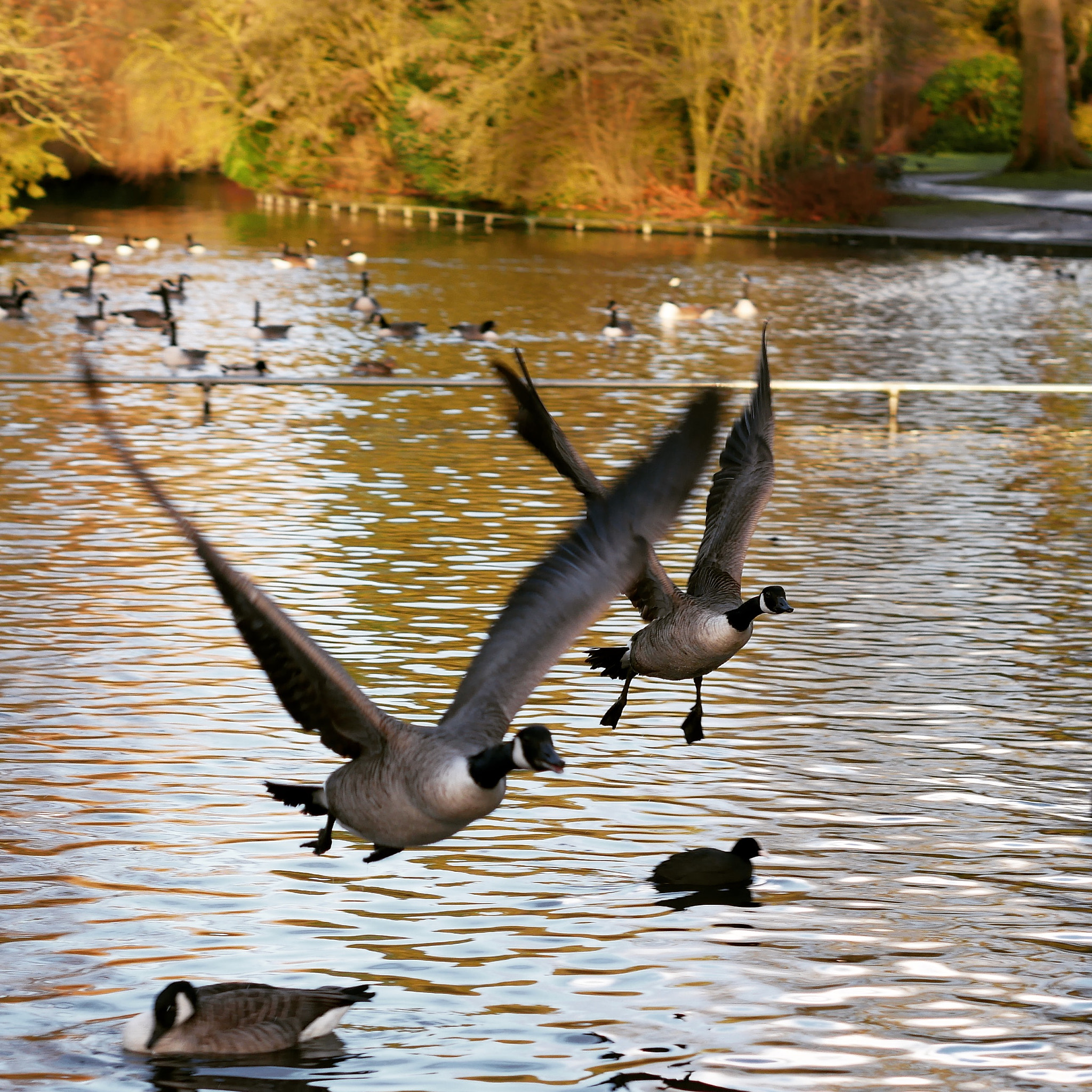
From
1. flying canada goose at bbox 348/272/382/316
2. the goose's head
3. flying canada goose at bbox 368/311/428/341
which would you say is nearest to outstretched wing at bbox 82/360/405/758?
the goose's head

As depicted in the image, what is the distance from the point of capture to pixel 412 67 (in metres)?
72.0

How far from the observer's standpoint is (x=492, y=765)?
6332mm

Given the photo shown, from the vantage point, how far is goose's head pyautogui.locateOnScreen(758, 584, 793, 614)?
8.89 metres

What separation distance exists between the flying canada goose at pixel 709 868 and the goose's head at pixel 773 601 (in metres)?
1.10

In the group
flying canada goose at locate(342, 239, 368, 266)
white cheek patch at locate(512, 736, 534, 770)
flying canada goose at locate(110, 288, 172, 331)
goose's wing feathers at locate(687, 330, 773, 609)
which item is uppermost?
flying canada goose at locate(342, 239, 368, 266)

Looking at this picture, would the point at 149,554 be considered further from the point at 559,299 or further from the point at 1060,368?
the point at 559,299

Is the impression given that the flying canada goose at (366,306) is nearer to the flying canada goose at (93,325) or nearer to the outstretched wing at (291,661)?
the flying canada goose at (93,325)

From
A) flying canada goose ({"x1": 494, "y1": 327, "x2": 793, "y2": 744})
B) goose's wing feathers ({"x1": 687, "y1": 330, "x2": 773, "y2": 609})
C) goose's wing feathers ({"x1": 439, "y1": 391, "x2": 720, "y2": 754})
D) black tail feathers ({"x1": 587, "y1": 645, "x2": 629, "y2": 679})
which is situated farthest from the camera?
black tail feathers ({"x1": 587, "y1": 645, "x2": 629, "y2": 679})

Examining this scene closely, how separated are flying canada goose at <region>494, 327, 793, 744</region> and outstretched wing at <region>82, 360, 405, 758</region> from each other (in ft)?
5.70

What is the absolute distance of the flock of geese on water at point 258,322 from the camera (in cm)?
2525

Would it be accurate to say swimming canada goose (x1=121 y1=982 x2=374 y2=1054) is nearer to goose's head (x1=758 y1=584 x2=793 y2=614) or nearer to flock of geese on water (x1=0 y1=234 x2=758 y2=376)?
goose's head (x1=758 y1=584 x2=793 y2=614)

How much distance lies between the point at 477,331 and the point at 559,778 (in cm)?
1917

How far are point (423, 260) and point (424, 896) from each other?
39115mm

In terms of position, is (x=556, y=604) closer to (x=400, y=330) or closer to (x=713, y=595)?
(x=713, y=595)
